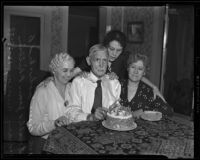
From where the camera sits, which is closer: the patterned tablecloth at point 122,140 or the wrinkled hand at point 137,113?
the patterned tablecloth at point 122,140

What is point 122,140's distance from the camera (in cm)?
114

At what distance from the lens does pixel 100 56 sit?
136 cm

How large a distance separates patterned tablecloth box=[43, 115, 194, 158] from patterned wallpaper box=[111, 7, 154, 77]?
0.46 m

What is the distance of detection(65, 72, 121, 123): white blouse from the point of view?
1.35 metres

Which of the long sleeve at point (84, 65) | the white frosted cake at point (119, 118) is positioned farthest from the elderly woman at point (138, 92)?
the long sleeve at point (84, 65)

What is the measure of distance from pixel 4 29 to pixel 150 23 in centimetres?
86

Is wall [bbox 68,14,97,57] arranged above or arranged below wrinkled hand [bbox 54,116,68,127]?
above

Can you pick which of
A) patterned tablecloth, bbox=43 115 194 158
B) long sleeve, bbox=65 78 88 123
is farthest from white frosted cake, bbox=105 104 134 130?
long sleeve, bbox=65 78 88 123

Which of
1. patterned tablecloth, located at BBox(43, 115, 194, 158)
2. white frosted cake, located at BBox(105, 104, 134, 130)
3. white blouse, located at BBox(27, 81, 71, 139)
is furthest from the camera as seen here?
white blouse, located at BBox(27, 81, 71, 139)

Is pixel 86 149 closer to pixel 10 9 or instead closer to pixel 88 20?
pixel 88 20

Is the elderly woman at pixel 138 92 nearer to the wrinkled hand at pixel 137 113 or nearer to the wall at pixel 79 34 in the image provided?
the wrinkled hand at pixel 137 113

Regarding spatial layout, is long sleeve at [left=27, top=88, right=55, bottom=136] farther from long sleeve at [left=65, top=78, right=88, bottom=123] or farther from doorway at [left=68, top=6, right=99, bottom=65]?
doorway at [left=68, top=6, right=99, bottom=65]

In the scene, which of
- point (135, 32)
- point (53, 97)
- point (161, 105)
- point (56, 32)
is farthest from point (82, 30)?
point (161, 105)

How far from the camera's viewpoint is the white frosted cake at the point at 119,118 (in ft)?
4.06
